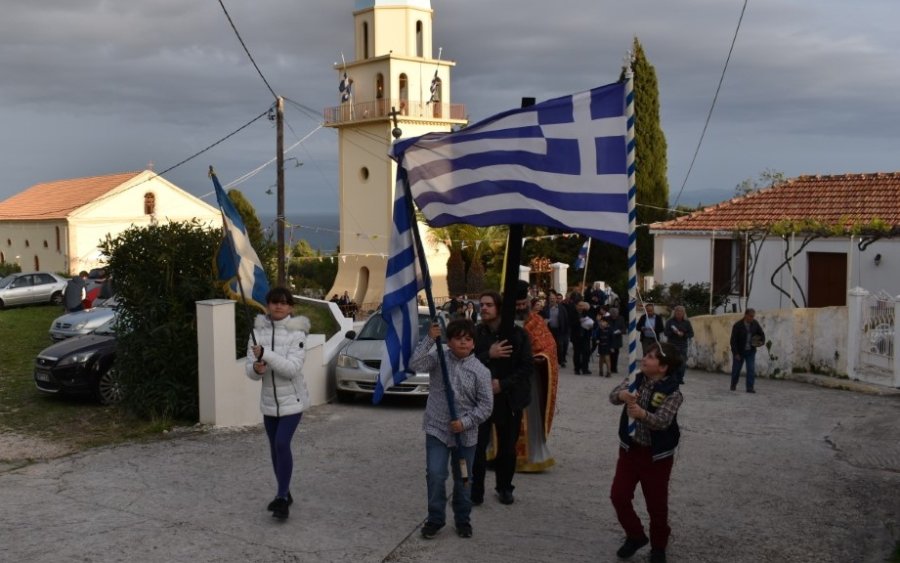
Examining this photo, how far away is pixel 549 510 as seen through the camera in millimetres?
7871

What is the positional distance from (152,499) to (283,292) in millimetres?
2302

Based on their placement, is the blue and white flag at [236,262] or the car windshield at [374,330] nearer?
the blue and white flag at [236,262]

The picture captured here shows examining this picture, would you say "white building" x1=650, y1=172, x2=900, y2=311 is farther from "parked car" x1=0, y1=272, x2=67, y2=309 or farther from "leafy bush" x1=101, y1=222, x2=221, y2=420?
"parked car" x1=0, y1=272, x2=67, y2=309

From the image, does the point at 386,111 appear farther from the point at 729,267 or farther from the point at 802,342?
the point at 802,342

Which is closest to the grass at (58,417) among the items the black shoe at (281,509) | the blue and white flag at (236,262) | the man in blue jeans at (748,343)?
the blue and white flag at (236,262)

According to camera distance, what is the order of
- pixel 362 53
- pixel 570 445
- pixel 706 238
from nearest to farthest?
pixel 570 445
pixel 706 238
pixel 362 53

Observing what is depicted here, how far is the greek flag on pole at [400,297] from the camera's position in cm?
726

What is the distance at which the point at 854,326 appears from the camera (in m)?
18.1

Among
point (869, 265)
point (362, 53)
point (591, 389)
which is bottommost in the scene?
point (591, 389)

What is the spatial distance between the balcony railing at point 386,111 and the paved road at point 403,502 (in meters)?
35.9

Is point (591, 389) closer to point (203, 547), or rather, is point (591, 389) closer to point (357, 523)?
point (357, 523)

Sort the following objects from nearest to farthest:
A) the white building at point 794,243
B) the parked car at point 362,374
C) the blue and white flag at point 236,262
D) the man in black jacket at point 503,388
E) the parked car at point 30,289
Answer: the man in black jacket at point 503,388 < the blue and white flag at point 236,262 < the parked car at point 362,374 < the white building at point 794,243 < the parked car at point 30,289

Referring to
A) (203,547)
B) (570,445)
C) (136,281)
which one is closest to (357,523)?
(203,547)

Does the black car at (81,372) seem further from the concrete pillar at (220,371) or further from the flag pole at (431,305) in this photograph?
the flag pole at (431,305)
